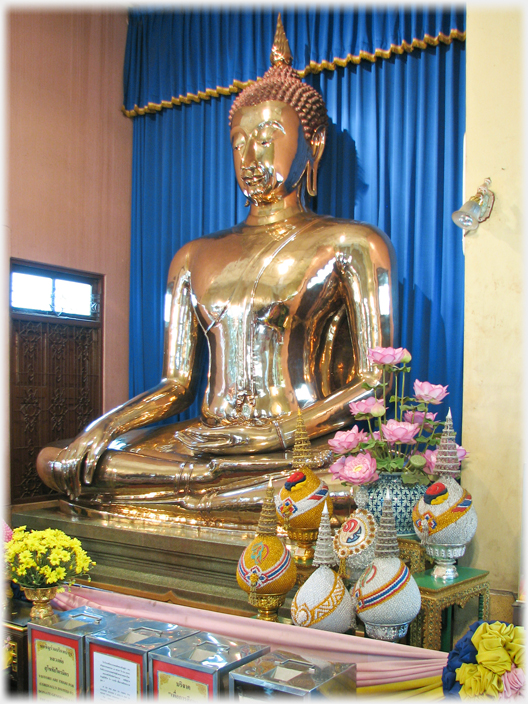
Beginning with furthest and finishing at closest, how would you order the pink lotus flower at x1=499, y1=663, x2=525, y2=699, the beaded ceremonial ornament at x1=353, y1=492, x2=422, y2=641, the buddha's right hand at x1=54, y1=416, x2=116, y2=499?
the buddha's right hand at x1=54, y1=416, x2=116, y2=499 < the beaded ceremonial ornament at x1=353, y1=492, x2=422, y2=641 < the pink lotus flower at x1=499, y1=663, x2=525, y2=699

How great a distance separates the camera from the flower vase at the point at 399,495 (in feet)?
7.25

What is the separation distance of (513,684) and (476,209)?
1608 mm

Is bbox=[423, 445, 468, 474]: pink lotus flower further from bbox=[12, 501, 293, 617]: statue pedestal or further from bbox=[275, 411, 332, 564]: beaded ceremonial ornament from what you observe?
bbox=[12, 501, 293, 617]: statue pedestal

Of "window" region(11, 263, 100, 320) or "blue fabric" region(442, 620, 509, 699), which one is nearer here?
"blue fabric" region(442, 620, 509, 699)

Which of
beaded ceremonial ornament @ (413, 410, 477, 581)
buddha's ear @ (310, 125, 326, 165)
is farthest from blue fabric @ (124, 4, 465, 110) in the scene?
beaded ceremonial ornament @ (413, 410, 477, 581)

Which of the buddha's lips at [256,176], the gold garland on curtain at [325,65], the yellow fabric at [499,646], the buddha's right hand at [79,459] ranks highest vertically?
the gold garland on curtain at [325,65]

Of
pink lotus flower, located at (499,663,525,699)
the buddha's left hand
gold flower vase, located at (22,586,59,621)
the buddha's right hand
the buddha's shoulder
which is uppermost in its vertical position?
the buddha's shoulder

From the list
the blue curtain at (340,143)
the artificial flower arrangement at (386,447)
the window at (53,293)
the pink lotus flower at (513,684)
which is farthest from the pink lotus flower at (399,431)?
the window at (53,293)

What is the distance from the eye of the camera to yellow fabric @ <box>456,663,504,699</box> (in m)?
1.28

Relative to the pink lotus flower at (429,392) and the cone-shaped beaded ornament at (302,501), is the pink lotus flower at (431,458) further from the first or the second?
the cone-shaped beaded ornament at (302,501)

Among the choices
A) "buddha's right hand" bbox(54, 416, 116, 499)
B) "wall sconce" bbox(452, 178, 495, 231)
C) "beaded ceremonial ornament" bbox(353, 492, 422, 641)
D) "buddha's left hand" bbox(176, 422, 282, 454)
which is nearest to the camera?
"beaded ceremonial ornament" bbox(353, 492, 422, 641)

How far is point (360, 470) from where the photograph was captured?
2133mm

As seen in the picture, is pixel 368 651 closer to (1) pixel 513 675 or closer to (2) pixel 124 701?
(1) pixel 513 675

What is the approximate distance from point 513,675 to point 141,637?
28.2 inches
